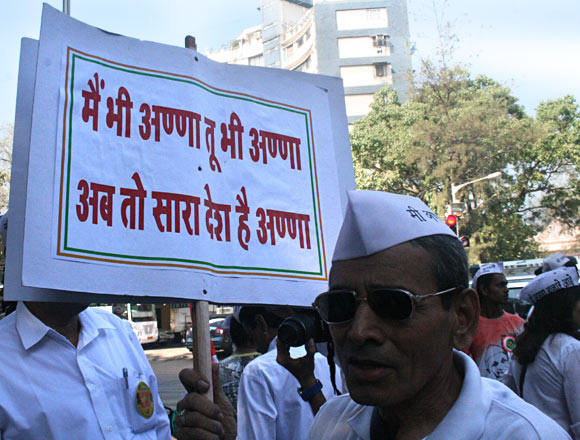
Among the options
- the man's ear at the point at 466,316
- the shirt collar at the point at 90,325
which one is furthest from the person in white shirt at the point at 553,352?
the shirt collar at the point at 90,325

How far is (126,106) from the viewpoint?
1.89 metres

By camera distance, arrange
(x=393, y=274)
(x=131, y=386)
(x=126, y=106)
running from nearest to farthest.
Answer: (x=393, y=274), (x=126, y=106), (x=131, y=386)

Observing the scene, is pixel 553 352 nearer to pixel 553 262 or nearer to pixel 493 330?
pixel 553 262

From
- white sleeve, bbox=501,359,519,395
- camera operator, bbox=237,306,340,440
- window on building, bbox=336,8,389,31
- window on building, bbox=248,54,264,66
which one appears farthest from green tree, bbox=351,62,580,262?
window on building, bbox=248,54,264,66

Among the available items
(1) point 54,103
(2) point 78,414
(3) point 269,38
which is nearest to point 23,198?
(1) point 54,103

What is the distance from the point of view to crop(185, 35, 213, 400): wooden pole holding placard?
65.2 inches

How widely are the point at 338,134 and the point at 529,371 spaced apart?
6.09 feet

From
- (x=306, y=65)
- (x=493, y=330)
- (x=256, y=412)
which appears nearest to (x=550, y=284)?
(x=493, y=330)

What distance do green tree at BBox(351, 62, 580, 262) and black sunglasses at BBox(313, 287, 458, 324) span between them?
24.1 meters

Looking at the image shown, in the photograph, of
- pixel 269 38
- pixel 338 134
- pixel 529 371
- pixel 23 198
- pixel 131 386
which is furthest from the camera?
pixel 269 38

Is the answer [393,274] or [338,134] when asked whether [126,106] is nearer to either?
[338,134]

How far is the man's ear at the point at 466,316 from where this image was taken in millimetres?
1359

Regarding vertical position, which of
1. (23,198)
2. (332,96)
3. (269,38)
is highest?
(269,38)

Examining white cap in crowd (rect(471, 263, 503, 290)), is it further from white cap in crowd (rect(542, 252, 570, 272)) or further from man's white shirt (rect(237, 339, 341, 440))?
man's white shirt (rect(237, 339, 341, 440))
